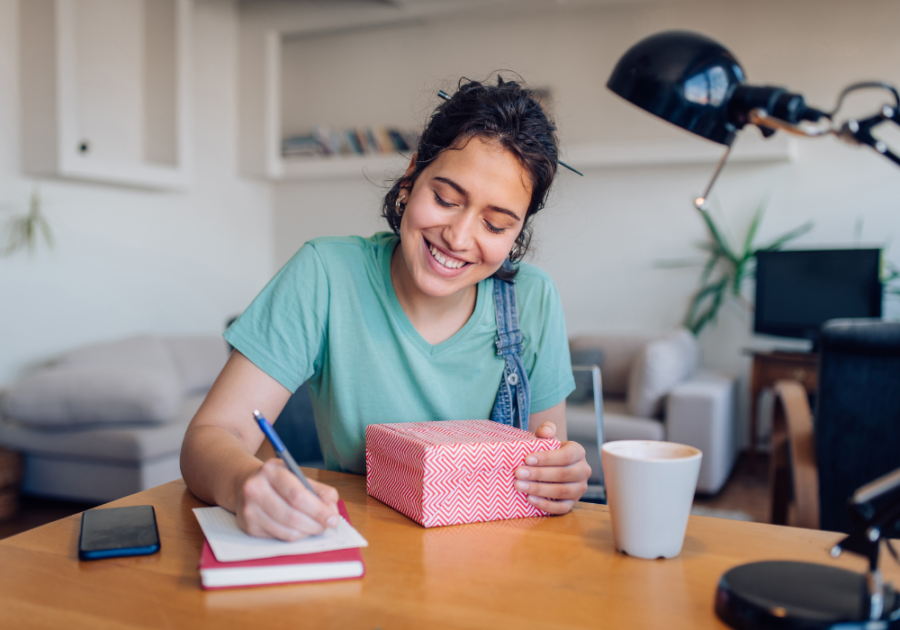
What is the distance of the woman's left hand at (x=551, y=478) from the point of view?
826 mm

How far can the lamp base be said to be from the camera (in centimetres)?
52

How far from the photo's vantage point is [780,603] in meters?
0.54

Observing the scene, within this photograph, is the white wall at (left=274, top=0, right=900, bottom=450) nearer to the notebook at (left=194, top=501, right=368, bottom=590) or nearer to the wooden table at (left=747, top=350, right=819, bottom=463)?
the wooden table at (left=747, top=350, right=819, bottom=463)

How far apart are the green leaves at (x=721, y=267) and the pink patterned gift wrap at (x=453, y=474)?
3.40 meters

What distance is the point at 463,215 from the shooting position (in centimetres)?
105

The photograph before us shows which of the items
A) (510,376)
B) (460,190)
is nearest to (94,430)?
(510,376)

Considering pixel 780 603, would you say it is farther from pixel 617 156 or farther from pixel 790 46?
pixel 790 46

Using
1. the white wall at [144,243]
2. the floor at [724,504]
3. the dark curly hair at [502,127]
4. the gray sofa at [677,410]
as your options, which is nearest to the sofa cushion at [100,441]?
the floor at [724,504]

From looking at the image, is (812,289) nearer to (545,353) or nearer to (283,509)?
(545,353)

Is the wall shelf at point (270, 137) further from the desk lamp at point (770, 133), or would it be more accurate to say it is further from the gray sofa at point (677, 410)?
the desk lamp at point (770, 133)

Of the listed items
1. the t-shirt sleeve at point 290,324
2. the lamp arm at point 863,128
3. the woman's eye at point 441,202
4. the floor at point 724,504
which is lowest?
the floor at point 724,504

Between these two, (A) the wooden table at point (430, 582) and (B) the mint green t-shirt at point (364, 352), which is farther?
(B) the mint green t-shirt at point (364, 352)

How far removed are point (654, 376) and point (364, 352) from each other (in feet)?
7.73

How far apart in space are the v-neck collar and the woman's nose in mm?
168
